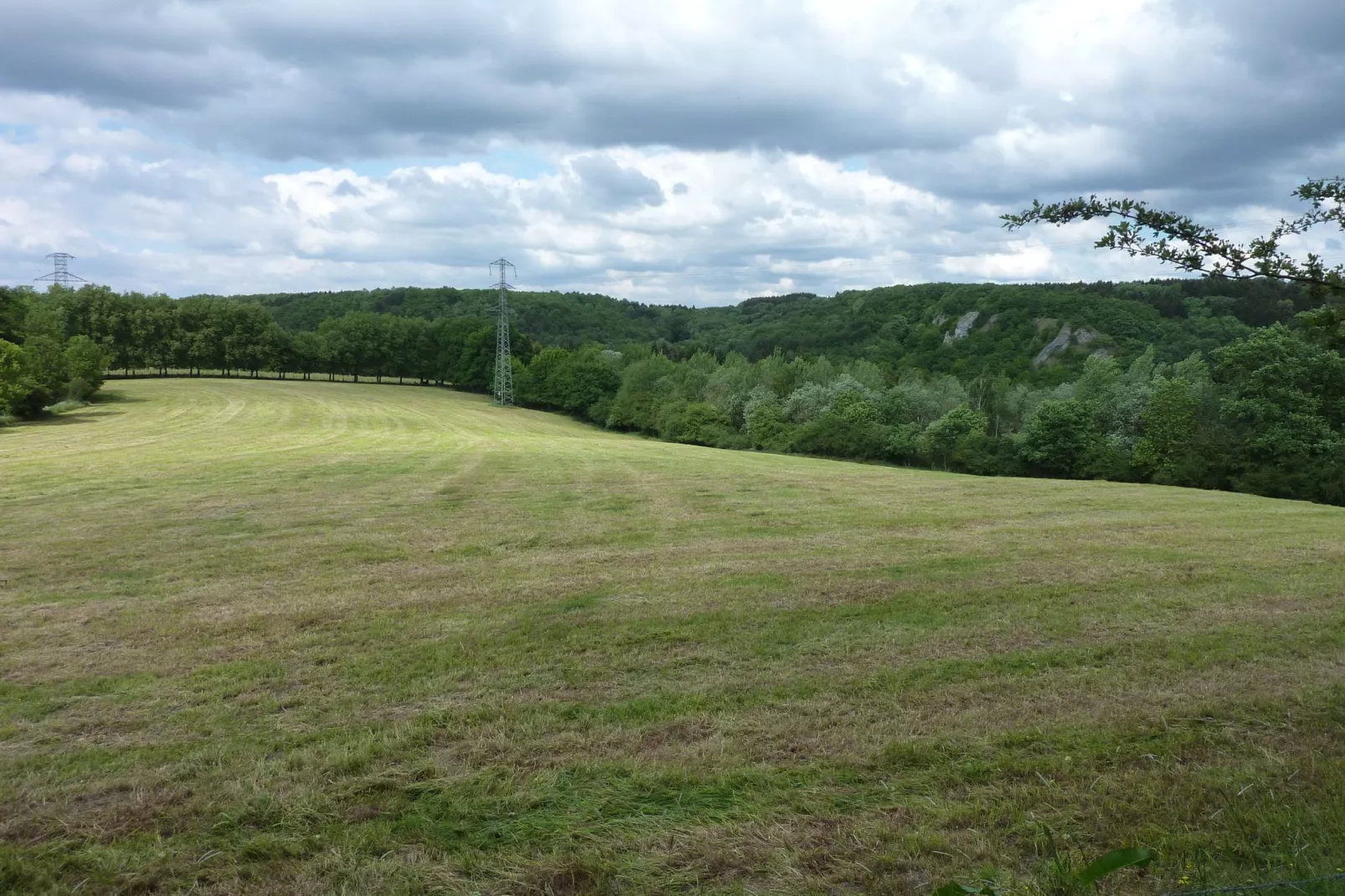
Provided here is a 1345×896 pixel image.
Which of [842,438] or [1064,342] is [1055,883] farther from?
[1064,342]

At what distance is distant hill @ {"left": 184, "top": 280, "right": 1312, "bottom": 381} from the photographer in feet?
294

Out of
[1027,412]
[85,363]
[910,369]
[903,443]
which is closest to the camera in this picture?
[85,363]

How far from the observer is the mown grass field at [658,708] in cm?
434

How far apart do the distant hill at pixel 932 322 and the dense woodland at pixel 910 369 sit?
447 mm

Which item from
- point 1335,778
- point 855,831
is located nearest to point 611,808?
point 855,831

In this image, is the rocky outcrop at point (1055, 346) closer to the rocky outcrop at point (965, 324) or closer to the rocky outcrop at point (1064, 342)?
the rocky outcrop at point (1064, 342)

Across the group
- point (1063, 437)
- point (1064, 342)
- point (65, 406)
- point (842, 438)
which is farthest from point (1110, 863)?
point (1064, 342)

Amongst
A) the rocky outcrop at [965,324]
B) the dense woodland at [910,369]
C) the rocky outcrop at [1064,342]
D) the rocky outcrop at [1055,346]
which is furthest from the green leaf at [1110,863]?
the rocky outcrop at [965,324]

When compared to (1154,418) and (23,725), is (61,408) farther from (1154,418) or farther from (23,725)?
(1154,418)

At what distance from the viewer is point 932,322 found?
120812mm

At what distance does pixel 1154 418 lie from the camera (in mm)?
49250

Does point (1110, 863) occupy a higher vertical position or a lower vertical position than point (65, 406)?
higher

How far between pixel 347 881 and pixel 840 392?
7136cm

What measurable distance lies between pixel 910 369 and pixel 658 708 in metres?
90.4
